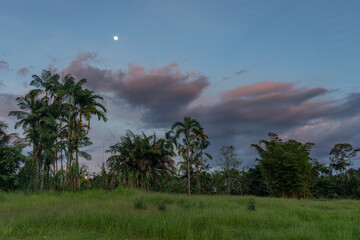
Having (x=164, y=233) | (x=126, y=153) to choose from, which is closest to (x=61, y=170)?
(x=126, y=153)

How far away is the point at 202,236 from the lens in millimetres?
7656

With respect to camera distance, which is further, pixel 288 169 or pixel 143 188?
pixel 288 169

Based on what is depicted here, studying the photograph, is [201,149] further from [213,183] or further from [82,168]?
[82,168]

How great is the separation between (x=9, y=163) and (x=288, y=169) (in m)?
37.4

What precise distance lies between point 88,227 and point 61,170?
16.6m

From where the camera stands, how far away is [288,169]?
36.8 metres

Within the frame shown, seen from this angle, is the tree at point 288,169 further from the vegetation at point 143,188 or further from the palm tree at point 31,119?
the palm tree at point 31,119

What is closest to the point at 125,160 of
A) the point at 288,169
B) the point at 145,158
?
the point at 145,158

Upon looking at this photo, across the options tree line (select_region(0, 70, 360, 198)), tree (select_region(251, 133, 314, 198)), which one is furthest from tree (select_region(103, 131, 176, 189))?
tree (select_region(251, 133, 314, 198))

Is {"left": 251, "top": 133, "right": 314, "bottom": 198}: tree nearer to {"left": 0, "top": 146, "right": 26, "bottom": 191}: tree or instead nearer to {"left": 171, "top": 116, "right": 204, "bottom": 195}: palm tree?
{"left": 171, "top": 116, "right": 204, "bottom": 195}: palm tree

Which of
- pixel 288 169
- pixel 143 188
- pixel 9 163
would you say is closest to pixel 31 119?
pixel 9 163

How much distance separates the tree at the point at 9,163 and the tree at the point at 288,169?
33772 mm

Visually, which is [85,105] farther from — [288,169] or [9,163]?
[288,169]

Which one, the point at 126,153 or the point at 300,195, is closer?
the point at 126,153
